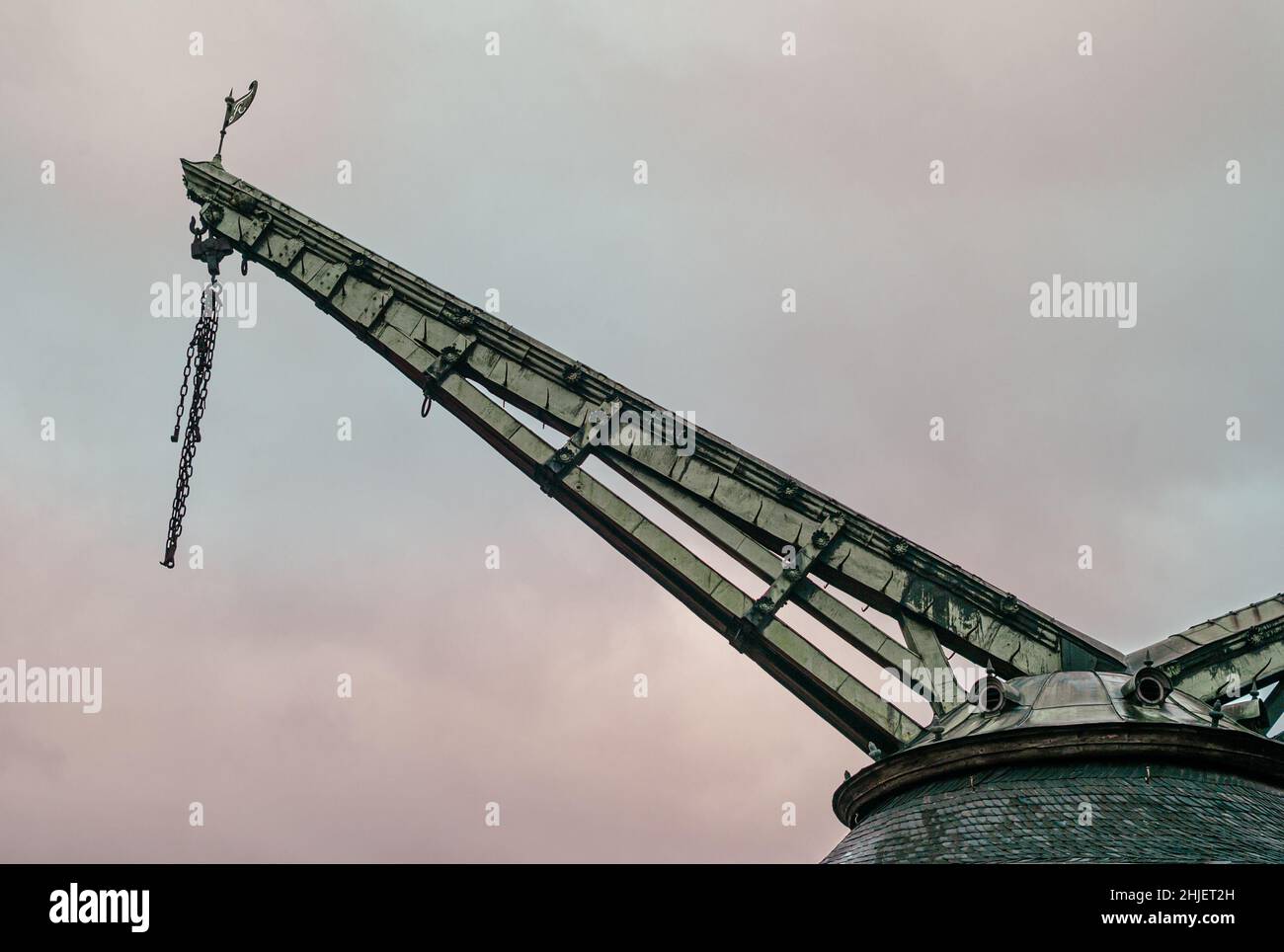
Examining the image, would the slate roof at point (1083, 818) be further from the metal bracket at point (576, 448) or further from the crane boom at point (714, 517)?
the metal bracket at point (576, 448)

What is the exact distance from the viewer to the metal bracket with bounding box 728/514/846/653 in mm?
22609

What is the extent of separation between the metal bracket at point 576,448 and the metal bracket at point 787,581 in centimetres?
391

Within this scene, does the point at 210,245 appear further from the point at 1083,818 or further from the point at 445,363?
the point at 1083,818

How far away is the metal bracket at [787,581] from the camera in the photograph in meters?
22.6

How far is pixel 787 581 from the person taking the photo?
2266cm

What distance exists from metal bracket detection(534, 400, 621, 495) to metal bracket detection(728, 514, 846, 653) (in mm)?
3909

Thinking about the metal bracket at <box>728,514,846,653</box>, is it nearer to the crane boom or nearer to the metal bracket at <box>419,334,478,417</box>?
the crane boom

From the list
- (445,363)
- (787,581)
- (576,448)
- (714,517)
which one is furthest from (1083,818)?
(445,363)

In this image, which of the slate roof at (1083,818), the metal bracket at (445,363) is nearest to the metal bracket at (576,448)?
the metal bracket at (445,363)

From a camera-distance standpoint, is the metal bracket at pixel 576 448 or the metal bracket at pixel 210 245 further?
the metal bracket at pixel 210 245

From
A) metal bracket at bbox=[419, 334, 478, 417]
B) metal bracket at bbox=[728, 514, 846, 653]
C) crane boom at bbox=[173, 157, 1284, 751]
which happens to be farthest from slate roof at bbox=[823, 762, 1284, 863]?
metal bracket at bbox=[419, 334, 478, 417]
